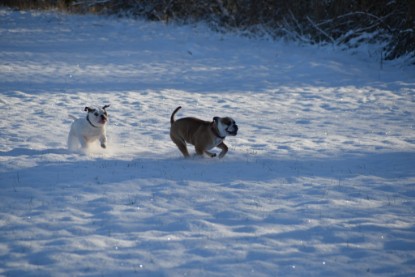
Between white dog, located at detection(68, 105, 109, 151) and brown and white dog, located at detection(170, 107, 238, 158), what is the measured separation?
4.08 feet

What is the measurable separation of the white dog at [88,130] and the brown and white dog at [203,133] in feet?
4.08

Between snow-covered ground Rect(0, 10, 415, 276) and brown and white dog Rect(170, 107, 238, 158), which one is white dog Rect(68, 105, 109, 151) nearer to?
snow-covered ground Rect(0, 10, 415, 276)

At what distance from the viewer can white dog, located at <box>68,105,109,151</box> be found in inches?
322

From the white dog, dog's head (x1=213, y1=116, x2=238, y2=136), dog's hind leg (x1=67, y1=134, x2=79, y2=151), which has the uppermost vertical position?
dog's head (x1=213, y1=116, x2=238, y2=136)

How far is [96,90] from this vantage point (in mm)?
13281

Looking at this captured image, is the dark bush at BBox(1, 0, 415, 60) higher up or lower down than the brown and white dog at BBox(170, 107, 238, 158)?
higher up

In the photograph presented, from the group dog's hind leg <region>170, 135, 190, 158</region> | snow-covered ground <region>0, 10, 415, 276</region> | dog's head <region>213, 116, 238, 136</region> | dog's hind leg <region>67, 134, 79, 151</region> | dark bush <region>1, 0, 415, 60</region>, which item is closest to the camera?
snow-covered ground <region>0, 10, 415, 276</region>

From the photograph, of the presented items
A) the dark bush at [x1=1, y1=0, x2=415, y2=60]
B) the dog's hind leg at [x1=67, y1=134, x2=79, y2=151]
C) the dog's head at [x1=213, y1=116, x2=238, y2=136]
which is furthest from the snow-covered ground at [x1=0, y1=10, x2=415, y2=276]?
the dark bush at [x1=1, y1=0, x2=415, y2=60]

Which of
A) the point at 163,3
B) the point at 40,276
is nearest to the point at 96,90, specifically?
the point at 40,276

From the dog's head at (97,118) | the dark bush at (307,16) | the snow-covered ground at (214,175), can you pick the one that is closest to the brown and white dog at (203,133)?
the snow-covered ground at (214,175)

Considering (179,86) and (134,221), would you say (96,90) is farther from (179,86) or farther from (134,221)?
(134,221)

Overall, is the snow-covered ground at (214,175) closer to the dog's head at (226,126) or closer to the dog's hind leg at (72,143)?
the dog's hind leg at (72,143)

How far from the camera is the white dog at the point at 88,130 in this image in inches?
322

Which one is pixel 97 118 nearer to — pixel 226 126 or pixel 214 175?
pixel 226 126
